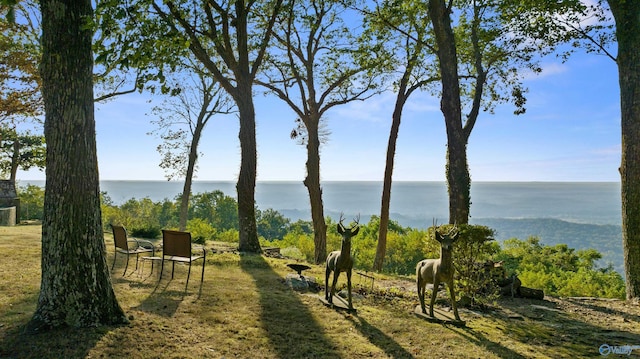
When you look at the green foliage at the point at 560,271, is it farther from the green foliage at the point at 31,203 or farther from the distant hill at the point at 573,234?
the distant hill at the point at 573,234

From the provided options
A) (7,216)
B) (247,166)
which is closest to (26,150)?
(7,216)

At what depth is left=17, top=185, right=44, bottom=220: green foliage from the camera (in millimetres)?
29788

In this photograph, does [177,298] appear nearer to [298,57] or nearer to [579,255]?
[298,57]

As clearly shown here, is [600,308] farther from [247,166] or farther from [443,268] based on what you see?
[247,166]

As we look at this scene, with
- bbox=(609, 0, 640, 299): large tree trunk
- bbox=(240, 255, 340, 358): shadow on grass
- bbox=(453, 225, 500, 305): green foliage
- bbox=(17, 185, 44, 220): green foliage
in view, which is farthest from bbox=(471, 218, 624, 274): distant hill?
bbox=(240, 255, 340, 358): shadow on grass

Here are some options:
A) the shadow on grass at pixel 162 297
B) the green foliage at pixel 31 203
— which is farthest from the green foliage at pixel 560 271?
the green foliage at pixel 31 203

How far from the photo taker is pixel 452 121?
11.2 meters

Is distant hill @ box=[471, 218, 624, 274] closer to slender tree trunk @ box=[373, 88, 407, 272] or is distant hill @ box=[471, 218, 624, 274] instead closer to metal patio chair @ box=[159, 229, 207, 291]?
slender tree trunk @ box=[373, 88, 407, 272]

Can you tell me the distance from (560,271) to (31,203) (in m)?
46.2

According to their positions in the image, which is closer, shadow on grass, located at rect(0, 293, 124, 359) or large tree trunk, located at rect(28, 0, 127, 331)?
shadow on grass, located at rect(0, 293, 124, 359)

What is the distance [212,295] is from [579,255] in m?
43.2

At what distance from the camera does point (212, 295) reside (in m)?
7.60

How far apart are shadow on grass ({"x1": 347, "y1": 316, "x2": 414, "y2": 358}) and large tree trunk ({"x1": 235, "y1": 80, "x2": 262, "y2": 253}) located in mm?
8815

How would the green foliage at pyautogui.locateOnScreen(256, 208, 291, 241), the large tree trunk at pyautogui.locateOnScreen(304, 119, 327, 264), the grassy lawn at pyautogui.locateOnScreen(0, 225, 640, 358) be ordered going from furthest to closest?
1. the green foliage at pyautogui.locateOnScreen(256, 208, 291, 241)
2. the large tree trunk at pyautogui.locateOnScreen(304, 119, 327, 264)
3. the grassy lawn at pyautogui.locateOnScreen(0, 225, 640, 358)
